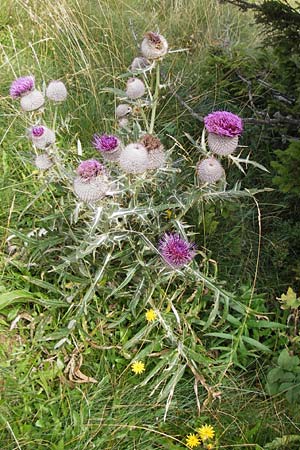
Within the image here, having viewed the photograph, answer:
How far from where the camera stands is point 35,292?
2572 mm

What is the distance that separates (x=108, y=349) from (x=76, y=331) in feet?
0.53

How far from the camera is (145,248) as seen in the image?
2.33 metres

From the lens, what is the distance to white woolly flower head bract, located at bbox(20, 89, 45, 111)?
2.41 metres

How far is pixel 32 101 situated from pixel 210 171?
32.7 inches

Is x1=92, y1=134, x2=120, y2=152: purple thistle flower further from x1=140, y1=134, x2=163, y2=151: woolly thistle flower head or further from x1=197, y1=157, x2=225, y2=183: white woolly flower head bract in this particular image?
x1=197, y1=157, x2=225, y2=183: white woolly flower head bract

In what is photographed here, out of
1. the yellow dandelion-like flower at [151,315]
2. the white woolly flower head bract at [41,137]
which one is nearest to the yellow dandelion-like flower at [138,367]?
the yellow dandelion-like flower at [151,315]

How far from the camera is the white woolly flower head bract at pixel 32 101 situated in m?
2.41

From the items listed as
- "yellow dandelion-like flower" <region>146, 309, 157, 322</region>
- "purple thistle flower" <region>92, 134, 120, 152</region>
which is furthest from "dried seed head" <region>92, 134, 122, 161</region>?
"yellow dandelion-like flower" <region>146, 309, 157, 322</region>

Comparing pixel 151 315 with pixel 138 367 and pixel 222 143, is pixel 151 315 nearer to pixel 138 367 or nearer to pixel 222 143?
pixel 138 367

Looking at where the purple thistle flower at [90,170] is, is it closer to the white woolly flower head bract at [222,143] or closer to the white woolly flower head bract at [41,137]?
the white woolly flower head bract at [41,137]

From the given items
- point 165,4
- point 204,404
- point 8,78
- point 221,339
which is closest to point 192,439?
point 204,404

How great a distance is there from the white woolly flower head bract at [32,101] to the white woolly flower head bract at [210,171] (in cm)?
75

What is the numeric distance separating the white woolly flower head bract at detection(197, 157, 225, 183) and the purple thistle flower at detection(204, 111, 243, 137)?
0.37 ft

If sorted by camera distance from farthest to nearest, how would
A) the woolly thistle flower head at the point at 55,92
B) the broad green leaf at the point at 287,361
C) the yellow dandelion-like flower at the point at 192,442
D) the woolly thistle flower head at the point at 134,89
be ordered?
the woolly thistle flower head at the point at 55,92 → the woolly thistle flower head at the point at 134,89 → the broad green leaf at the point at 287,361 → the yellow dandelion-like flower at the point at 192,442
